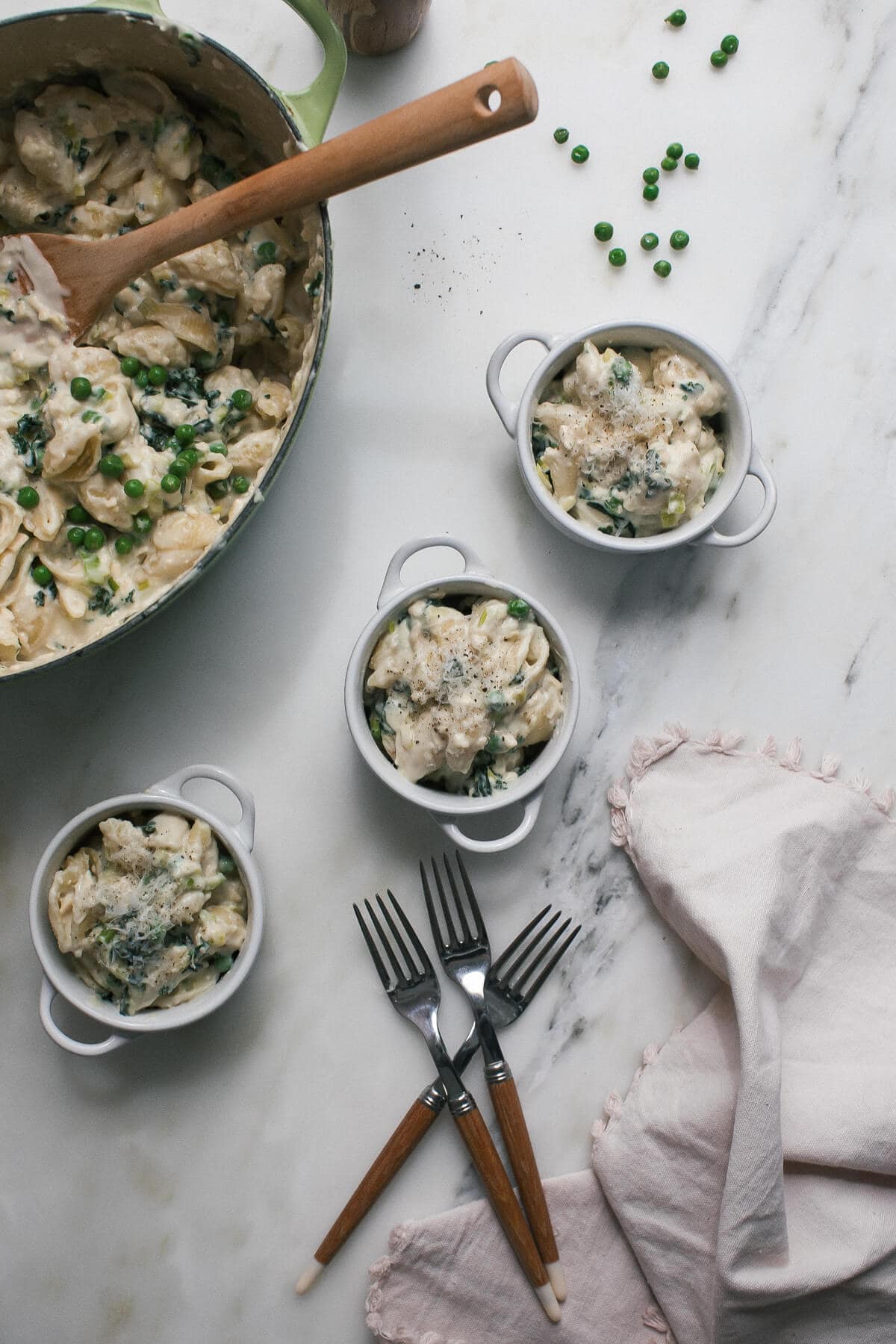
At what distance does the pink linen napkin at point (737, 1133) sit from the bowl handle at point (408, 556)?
642 mm

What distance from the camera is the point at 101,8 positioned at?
2.32 metres

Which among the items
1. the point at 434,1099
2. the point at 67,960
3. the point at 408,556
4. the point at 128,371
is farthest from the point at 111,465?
the point at 434,1099

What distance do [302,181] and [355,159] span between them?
13cm

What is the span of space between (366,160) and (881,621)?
1716mm

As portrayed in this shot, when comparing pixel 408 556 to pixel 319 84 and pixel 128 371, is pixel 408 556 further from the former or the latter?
pixel 319 84

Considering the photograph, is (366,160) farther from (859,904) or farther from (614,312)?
(859,904)

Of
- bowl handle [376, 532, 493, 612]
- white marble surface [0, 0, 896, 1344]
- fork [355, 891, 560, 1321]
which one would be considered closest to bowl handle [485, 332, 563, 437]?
white marble surface [0, 0, 896, 1344]

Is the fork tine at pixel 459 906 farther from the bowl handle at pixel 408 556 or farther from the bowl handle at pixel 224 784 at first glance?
the bowl handle at pixel 408 556

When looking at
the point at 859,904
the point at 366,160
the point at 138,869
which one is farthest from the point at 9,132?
the point at 859,904

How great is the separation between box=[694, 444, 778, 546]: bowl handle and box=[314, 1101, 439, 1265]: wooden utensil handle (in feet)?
4.95

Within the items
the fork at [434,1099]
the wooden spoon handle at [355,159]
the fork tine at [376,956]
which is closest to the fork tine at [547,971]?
the fork at [434,1099]

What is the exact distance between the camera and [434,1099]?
104 inches

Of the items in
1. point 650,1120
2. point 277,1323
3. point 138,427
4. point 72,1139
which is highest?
point 138,427

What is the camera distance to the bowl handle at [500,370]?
8.33ft
